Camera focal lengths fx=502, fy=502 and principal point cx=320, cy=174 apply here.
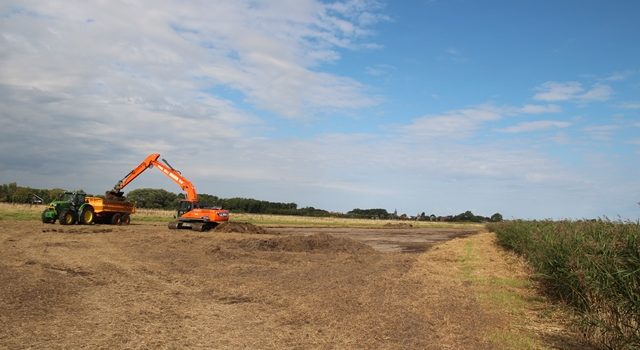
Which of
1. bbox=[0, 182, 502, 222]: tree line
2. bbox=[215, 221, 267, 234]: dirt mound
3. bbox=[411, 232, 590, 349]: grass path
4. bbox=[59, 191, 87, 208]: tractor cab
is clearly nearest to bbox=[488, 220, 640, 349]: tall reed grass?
bbox=[411, 232, 590, 349]: grass path

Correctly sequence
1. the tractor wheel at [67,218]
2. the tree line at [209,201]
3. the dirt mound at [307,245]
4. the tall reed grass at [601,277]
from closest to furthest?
1. the tall reed grass at [601,277]
2. the dirt mound at [307,245]
3. the tractor wheel at [67,218]
4. the tree line at [209,201]

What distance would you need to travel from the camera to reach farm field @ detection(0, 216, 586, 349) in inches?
299

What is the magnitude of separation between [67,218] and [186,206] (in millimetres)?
7051

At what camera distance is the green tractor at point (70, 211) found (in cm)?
3053

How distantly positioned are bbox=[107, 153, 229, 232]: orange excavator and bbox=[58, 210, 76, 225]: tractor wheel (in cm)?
293

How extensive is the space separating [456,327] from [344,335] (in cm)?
204

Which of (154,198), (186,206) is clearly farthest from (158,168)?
(154,198)

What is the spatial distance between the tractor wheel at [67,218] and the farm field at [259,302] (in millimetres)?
12017

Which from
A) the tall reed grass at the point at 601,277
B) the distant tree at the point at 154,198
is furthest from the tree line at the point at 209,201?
the tall reed grass at the point at 601,277

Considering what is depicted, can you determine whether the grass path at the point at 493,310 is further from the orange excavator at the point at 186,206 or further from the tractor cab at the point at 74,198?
the tractor cab at the point at 74,198

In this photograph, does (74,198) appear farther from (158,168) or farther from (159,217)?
(159,217)

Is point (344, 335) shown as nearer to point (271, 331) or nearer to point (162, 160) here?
point (271, 331)

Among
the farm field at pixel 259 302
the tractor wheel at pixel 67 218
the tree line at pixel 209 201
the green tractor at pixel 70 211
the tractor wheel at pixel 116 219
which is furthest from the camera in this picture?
the tree line at pixel 209 201

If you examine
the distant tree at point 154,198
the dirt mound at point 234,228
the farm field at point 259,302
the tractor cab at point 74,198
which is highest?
the distant tree at point 154,198
